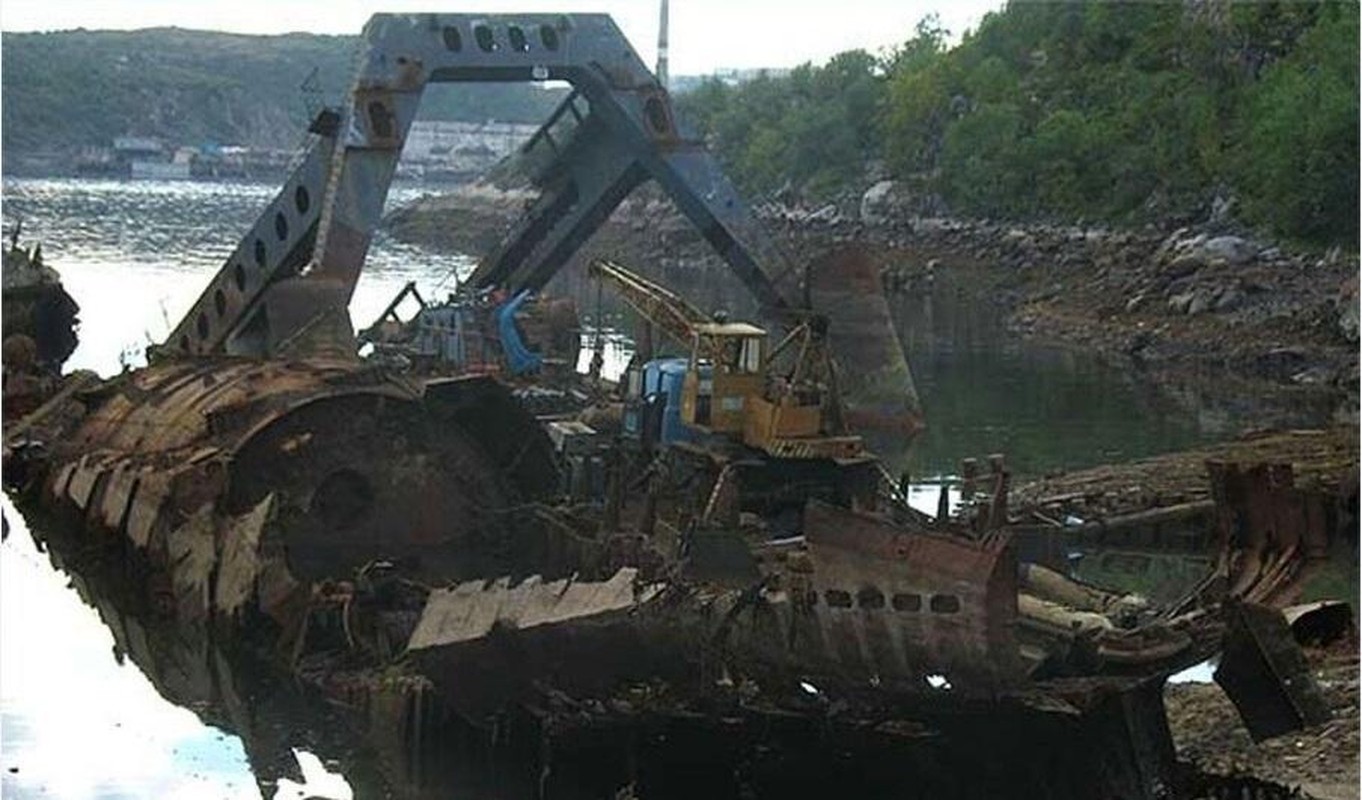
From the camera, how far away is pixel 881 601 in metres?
14.4

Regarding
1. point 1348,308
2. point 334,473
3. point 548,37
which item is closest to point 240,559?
point 334,473

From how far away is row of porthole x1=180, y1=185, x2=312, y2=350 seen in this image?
2727 centimetres

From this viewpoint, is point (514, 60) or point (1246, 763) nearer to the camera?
point (1246, 763)

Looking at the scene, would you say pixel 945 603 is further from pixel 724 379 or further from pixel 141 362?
pixel 141 362

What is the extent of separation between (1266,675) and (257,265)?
16.6 meters

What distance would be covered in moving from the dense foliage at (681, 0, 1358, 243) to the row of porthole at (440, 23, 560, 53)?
86.8ft

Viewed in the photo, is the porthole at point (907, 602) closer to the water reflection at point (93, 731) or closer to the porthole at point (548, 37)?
the water reflection at point (93, 731)

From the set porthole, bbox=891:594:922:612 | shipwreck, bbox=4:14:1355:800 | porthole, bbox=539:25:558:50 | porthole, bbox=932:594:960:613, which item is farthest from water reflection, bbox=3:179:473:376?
porthole, bbox=932:594:960:613

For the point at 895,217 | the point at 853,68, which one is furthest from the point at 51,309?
the point at 853,68

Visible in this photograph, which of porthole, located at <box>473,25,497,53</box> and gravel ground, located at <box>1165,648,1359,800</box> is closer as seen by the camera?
gravel ground, located at <box>1165,648,1359,800</box>

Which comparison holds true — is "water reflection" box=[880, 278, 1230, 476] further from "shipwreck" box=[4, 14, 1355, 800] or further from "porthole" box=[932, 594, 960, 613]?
"porthole" box=[932, 594, 960, 613]

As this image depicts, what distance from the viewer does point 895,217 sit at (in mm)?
86375

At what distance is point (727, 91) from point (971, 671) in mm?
117335

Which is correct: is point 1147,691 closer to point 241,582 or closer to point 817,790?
point 817,790
